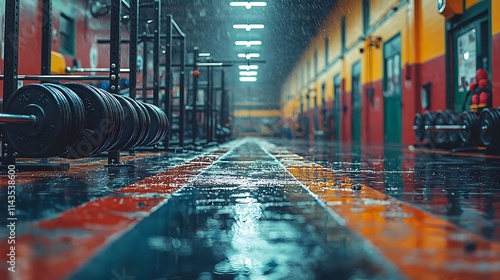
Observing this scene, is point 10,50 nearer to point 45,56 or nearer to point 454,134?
point 45,56

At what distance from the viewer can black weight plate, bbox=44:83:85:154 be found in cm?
288

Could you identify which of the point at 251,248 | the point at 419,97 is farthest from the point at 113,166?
the point at 419,97

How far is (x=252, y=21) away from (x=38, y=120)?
14.9 metres

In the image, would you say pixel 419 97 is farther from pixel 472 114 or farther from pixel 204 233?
pixel 204 233

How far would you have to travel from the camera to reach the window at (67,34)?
40.2ft

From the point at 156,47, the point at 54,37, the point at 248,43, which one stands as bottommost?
the point at 156,47

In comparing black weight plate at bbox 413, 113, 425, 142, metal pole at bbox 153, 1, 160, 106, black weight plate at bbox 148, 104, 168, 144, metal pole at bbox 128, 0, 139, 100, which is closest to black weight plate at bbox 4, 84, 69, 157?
metal pole at bbox 128, 0, 139, 100

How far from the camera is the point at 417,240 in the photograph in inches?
51.6

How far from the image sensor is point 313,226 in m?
1.54

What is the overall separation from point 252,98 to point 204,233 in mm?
42201

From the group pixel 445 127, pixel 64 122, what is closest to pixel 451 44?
pixel 445 127

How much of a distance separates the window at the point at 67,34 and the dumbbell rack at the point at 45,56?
28.1ft

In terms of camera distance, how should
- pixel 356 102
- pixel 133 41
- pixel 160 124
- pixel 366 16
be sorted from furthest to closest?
pixel 356 102 → pixel 366 16 → pixel 160 124 → pixel 133 41

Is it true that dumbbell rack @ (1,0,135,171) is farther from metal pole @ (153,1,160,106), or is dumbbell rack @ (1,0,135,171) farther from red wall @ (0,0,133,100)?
red wall @ (0,0,133,100)
